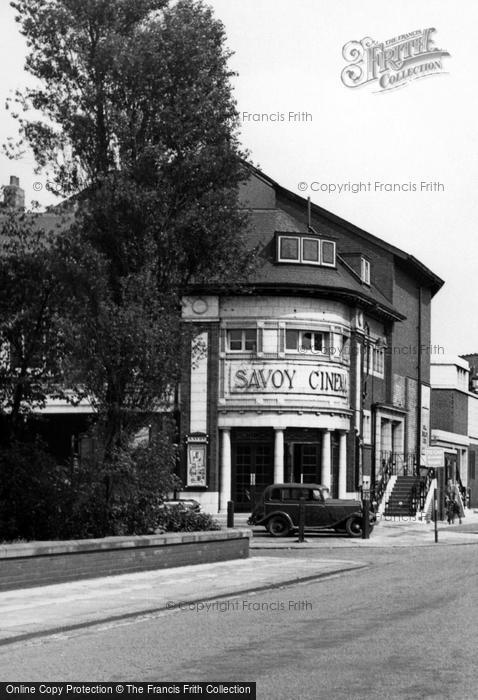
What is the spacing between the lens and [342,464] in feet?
155

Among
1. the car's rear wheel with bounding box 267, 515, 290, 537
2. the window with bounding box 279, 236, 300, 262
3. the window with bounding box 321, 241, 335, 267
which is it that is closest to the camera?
the car's rear wheel with bounding box 267, 515, 290, 537

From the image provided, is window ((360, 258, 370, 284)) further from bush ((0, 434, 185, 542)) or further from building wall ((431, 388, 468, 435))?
bush ((0, 434, 185, 542))

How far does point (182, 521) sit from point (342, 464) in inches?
937

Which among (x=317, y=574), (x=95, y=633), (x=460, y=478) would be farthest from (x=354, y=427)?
(x=95, y=633)

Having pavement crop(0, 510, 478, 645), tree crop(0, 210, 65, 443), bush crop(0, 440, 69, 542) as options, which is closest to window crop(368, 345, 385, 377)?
pavement crop(0, 510, 478, 645)

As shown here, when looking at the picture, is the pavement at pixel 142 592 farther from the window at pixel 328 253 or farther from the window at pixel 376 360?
the window at pixel 376 360

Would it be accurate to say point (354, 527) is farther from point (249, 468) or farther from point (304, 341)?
point (304, 341)

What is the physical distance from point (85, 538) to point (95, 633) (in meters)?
7.85

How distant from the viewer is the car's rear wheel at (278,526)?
115 feet

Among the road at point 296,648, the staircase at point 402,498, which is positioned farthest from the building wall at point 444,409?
the road at point 296,648

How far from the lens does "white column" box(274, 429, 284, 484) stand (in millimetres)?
45000

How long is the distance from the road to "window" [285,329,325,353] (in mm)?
28056

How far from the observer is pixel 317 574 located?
2128cm

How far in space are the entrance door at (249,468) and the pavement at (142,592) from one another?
16.3 meters
